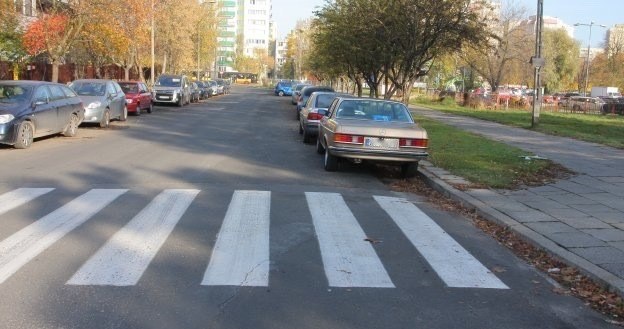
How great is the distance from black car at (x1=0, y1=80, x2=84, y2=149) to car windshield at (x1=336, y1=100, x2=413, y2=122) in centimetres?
747

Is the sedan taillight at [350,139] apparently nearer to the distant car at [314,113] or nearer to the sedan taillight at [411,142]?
the sedan taillight at [411,142]

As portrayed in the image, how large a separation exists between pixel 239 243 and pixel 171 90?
30704mm

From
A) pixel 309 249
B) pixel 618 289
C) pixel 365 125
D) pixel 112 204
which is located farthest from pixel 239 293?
pixel 365 125

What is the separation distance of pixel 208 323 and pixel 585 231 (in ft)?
16.4

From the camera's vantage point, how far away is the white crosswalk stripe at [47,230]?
584 centimetres

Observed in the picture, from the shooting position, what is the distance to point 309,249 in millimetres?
6461

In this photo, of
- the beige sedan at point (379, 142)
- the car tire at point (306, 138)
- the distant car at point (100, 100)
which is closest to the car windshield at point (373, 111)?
the beige sedan at point (379, 142)

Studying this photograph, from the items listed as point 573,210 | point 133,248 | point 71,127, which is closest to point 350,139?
point 573,210

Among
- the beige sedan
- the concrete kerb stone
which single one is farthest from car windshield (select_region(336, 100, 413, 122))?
the concrete kerb stone

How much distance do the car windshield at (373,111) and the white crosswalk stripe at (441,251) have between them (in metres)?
3.53

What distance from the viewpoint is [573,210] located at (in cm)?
872

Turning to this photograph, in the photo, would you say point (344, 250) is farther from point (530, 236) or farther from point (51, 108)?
point (51, 108)

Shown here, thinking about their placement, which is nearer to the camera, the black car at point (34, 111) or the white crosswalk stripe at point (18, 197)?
the white crosswalk stripe at point (18, 197)

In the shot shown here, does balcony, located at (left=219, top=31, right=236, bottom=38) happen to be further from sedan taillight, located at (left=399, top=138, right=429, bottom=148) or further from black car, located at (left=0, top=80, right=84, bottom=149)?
sedan taillight, located at (left=399, top=138, right=429, bottom=148)
